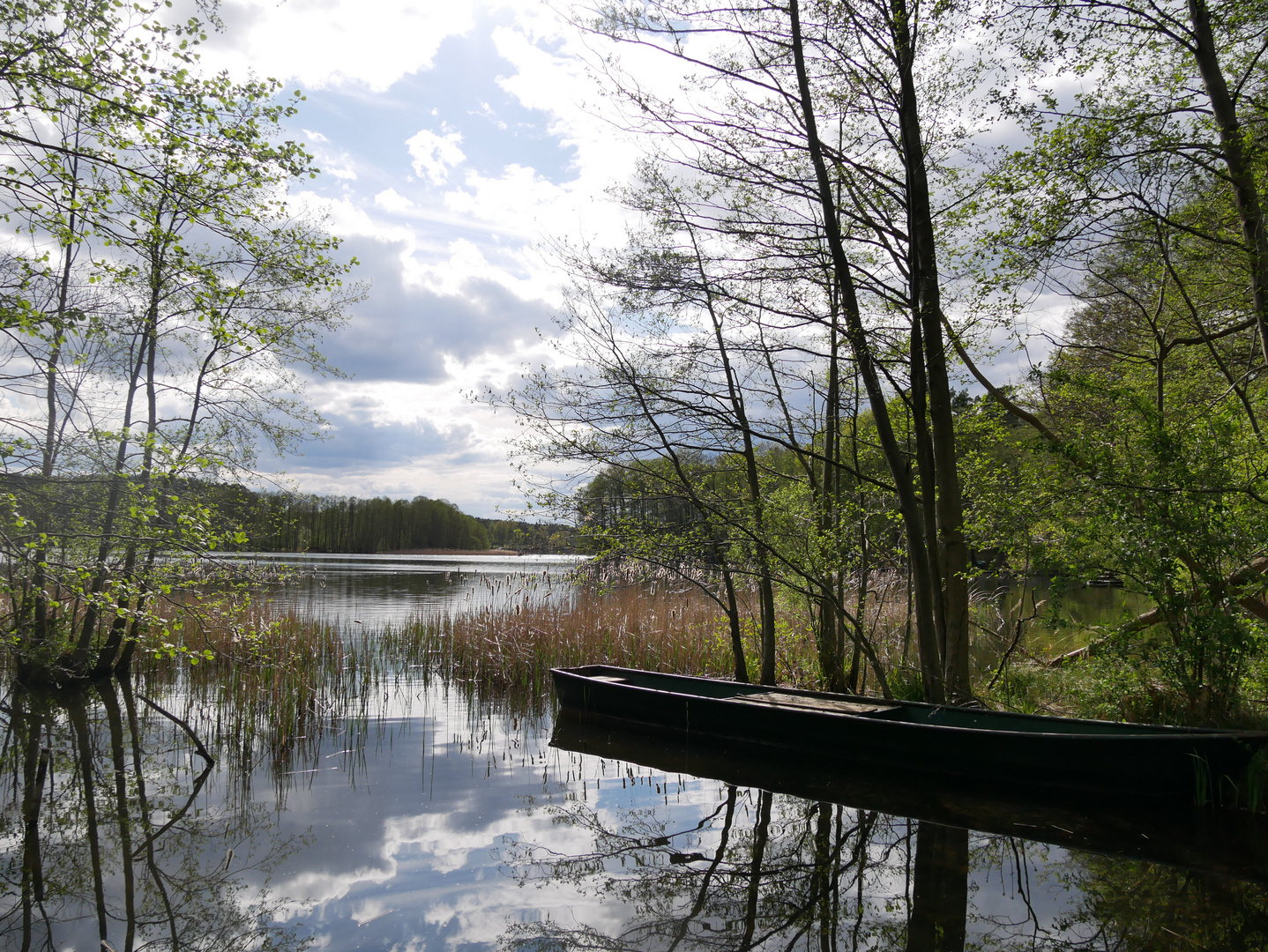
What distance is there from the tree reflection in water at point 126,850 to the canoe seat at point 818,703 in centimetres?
441

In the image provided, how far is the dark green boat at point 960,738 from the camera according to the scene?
5.28 metres

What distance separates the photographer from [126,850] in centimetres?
500

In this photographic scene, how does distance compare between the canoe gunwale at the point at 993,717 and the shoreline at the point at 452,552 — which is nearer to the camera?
the canoe gunwale at the point at 993,717

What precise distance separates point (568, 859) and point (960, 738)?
323 cm

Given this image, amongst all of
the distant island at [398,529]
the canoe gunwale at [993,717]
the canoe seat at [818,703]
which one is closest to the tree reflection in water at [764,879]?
Result: the canoe gunwale at [993,717]

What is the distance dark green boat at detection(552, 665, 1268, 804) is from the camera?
528 centimetres

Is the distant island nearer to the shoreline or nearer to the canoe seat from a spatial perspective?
the shoreline

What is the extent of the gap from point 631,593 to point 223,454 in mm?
7018

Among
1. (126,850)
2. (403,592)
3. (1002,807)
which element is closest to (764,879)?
(1002,807)

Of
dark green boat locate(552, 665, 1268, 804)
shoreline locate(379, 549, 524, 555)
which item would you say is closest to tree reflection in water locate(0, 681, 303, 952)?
dark green boat locate(552, 665, 1268, 804)

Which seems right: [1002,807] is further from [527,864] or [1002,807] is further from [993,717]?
[527,864]

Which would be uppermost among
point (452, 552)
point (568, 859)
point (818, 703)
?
point (818, 703)

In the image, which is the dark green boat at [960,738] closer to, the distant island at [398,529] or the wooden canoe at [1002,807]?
the wooden canoe at [1002,807]

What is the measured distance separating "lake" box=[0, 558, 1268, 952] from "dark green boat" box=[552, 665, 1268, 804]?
1.20 ft
